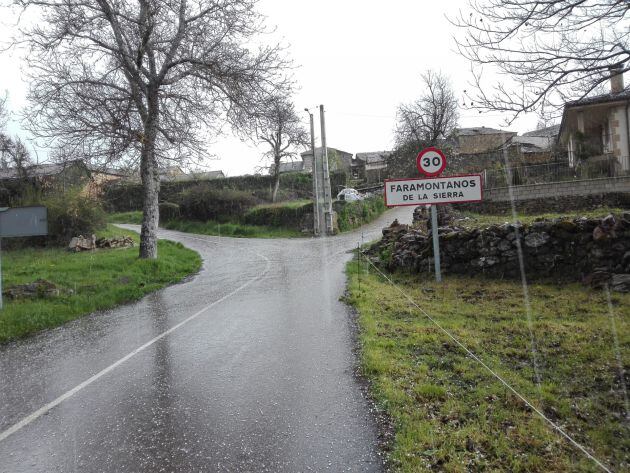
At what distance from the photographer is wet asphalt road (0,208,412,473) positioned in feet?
11.9

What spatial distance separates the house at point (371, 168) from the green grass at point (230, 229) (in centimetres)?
1357

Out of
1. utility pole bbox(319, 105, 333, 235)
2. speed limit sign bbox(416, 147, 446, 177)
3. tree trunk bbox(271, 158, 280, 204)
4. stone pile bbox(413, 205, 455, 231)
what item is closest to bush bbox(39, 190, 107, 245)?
utility pole bbox(319, 105, 333, 235)

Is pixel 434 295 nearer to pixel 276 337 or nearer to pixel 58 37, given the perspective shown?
Answer: pixel 276 337

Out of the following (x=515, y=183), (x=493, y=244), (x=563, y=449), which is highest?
(x=515, y=183)

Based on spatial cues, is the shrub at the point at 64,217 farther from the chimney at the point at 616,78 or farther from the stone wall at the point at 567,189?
the chimney at the point at 616,78

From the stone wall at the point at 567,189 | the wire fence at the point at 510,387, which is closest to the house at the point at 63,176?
the wire fence at the point at 510,387

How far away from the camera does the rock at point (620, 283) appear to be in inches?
314

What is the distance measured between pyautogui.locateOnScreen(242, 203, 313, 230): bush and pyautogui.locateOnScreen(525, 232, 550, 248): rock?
2058cm

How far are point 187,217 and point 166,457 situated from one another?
A: 35317 mm

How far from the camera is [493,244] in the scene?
10.3 meters

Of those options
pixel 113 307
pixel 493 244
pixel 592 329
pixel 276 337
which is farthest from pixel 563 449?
pixel 113 307

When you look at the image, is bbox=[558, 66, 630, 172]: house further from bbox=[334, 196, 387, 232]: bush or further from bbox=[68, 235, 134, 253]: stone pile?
bbox=[68, 235, 134, 253]: stone pile

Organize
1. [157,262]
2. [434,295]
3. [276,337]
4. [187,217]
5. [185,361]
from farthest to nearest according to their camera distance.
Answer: [187,217]
[157,262]
[434,295]
[276,337]
[185,361]

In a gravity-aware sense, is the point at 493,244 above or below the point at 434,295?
above
